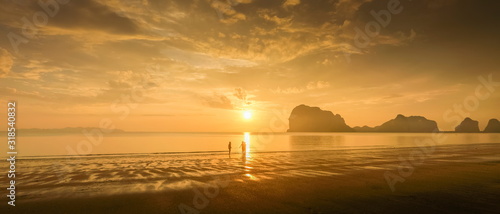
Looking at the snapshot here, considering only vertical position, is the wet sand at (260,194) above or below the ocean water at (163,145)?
above

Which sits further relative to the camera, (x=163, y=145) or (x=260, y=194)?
(x=163, y=145)

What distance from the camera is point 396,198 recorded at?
12789 millimetres

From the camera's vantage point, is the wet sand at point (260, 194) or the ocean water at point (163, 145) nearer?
the wet sand at point (260, 194)

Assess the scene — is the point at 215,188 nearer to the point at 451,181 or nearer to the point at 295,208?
the point at 295,208

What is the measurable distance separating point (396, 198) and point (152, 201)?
1179 centimetres

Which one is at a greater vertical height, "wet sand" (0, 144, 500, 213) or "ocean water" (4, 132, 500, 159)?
"wet sand" (0, 144, 500, 213)

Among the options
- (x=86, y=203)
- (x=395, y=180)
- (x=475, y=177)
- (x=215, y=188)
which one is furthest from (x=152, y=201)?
(x=475, y=177)

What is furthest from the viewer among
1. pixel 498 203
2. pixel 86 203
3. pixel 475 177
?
pixel 475 177

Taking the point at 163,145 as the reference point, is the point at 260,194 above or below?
above

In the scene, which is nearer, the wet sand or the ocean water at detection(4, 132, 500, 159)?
the wet sand

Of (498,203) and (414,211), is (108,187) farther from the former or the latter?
(498,203)

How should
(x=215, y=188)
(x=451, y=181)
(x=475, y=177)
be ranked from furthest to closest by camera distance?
(x=475, y=177) → (x=451, y=181) → (x=215, y=188)

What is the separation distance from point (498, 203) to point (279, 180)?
36.2ft

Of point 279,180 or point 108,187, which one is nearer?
point 108,187
